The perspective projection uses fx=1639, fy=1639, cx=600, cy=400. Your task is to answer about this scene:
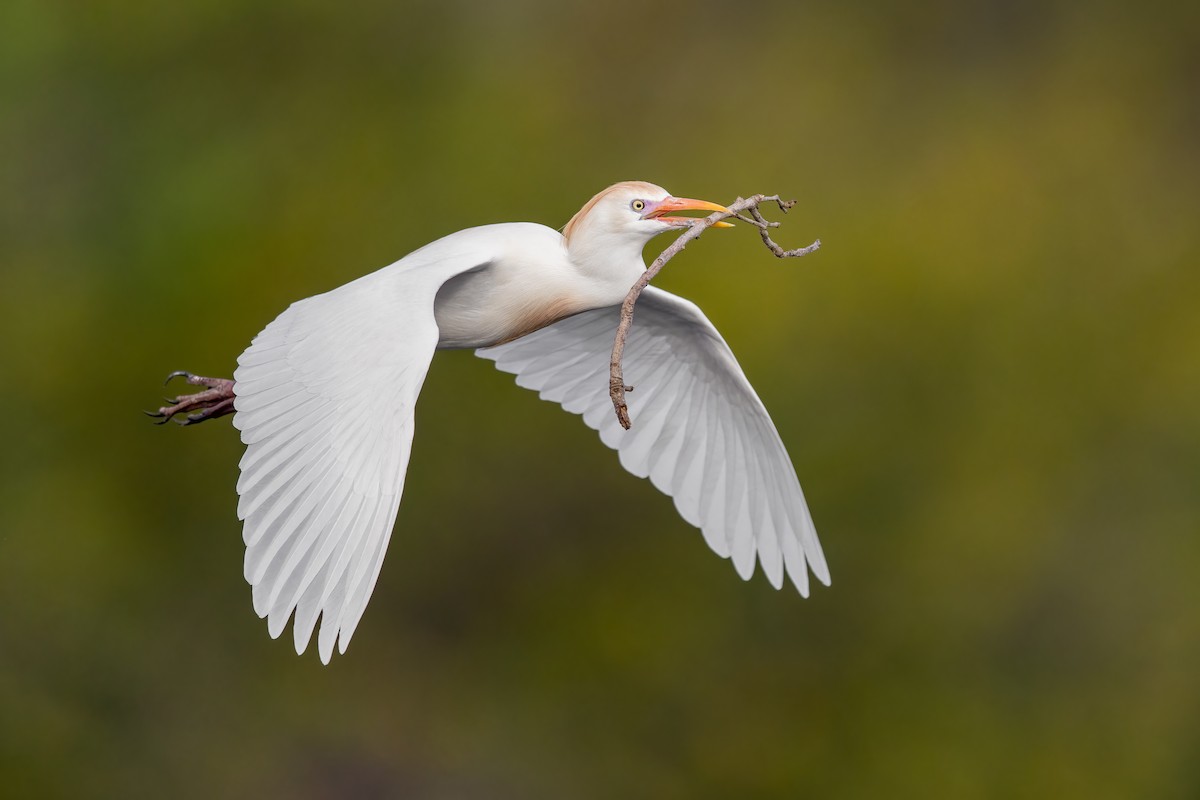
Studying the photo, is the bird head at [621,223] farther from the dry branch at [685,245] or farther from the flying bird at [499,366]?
the dry branch at [685,245]

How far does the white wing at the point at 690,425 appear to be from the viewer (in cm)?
342

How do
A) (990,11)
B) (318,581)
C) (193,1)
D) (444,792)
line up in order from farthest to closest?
(990,11)
(193,1)
(444,792)
(318,581)

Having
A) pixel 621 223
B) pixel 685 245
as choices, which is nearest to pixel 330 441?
pixel 685 245

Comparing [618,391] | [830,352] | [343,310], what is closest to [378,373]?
[343,310]

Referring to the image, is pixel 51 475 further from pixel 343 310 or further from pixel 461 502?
pixel 343 310

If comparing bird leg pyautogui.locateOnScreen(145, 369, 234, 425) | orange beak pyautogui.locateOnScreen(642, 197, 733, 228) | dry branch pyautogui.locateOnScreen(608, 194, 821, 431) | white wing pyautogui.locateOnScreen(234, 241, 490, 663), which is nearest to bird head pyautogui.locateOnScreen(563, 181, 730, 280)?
orange beak pyautogui.locateOnScreen(642, 197, 733, 228)

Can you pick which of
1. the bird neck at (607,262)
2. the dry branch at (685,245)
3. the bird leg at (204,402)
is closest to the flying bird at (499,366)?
the bird neck at (607,262)

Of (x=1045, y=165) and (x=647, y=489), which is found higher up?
(x=1045, y=165)

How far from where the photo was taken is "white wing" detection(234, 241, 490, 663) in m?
2.38

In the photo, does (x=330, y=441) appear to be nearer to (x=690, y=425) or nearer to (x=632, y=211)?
(x=632, y=211)

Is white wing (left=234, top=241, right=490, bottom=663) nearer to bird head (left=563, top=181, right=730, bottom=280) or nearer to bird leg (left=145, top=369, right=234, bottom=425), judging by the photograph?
bird head (left=563, top=181, right=730, bottom=280)

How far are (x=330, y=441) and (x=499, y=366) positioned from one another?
3.68 feet

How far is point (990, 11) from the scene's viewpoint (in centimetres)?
1128

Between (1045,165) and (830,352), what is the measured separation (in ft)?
6.51
